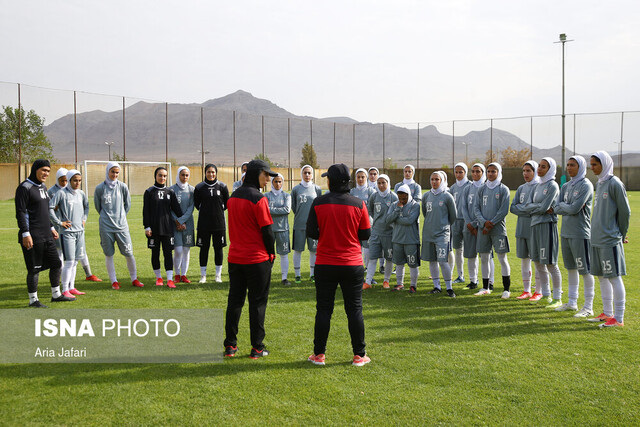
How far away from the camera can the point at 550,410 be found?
13.3 feet

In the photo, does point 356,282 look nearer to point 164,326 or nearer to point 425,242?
point 164,326

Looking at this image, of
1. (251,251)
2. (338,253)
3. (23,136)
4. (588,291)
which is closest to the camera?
(338,253)

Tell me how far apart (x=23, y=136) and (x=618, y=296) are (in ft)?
172

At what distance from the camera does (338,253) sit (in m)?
4.96

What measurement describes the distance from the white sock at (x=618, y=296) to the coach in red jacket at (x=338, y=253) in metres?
3.55

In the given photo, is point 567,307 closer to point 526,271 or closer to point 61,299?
point 526,271

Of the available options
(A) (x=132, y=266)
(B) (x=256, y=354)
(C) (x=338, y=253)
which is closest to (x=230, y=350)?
(B) (x=256, y=354)

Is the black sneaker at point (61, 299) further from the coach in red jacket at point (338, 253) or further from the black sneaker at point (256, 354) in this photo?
the coach in red jacket at point (338, 253)

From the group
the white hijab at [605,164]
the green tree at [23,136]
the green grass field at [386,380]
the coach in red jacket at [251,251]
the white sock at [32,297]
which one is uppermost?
the green tree at [23,136]

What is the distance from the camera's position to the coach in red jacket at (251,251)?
16.7 feet

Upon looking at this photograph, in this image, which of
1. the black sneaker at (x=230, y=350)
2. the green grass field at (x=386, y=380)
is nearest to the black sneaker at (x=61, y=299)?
the green grass field at (x=386, y=380)

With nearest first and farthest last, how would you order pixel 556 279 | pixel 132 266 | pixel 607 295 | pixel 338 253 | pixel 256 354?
pixel 338 253 → pixel 256 354 → pixel 607 295 → pixel 556 279 → pixel 132 266

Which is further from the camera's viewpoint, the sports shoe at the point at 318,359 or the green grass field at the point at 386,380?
the sports shoe at the point at 318,359

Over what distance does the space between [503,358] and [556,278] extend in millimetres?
2746
